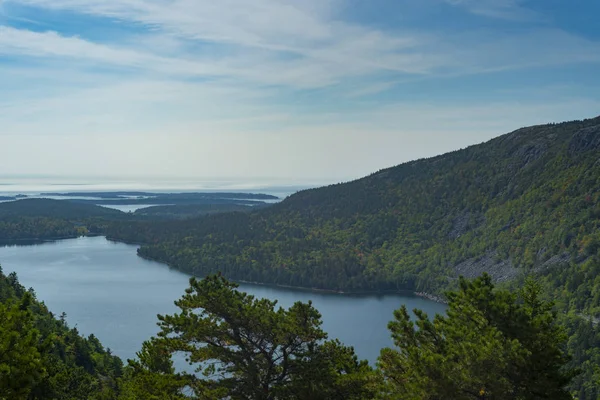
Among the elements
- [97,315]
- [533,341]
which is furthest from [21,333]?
[97,315]

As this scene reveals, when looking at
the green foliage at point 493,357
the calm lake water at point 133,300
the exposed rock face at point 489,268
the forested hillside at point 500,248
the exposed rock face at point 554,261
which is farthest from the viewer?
the exposed rock face at point 489,268

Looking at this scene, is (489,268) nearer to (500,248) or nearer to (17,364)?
(500,248)

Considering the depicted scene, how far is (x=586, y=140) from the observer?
568 ft

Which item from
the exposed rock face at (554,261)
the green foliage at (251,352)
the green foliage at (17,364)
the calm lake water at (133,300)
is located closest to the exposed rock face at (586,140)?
the exposed rock face at (554,261)

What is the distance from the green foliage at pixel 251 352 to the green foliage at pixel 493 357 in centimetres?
304

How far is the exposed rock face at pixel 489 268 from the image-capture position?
151 m

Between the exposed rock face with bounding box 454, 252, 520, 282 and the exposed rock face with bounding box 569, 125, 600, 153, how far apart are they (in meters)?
44.7

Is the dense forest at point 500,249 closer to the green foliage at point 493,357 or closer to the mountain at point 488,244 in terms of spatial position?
the mountain at point 488,244

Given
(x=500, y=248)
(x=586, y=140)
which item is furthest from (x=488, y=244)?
(x=586, y=140)

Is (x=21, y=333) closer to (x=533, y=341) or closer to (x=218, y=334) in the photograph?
(x=218, y=334)

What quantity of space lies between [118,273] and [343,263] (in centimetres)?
6753

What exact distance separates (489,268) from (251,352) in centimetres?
15062

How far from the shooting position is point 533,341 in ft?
56.2

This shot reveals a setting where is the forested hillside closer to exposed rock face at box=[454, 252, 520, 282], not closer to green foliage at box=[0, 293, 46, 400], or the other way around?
exposed rock face at box=[454, 252, 520, 282]
